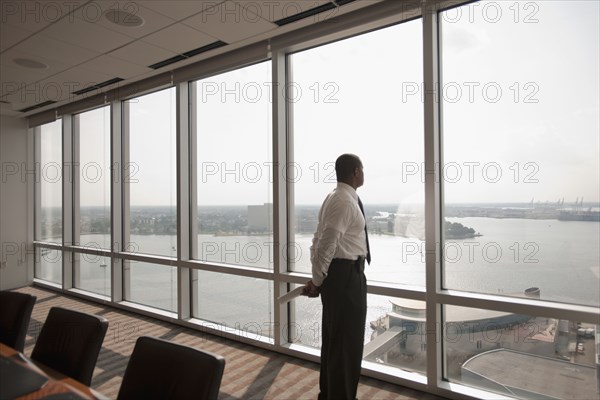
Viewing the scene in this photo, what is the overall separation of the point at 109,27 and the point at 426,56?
2528 mm

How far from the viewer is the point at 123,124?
17.7 ft

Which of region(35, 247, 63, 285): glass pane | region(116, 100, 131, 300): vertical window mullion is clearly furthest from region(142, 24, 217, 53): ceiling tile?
region(35, 247, 63, 285): glass pane


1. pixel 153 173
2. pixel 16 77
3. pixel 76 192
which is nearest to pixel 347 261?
pixel 153 173

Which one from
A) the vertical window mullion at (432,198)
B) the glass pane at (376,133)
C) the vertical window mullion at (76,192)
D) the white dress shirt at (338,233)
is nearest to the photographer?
the white dress shirt at (338,233)

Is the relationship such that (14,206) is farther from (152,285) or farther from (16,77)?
(152,285)

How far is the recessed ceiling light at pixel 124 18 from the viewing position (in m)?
3.06

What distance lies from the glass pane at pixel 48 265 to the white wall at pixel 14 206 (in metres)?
0.12

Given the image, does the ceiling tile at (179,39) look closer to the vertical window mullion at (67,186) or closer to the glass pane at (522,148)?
the glass pane at (522,148)

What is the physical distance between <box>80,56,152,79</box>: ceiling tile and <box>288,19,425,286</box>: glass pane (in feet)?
6.23

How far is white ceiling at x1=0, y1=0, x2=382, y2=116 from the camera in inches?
117

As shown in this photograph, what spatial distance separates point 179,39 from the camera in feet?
11.7

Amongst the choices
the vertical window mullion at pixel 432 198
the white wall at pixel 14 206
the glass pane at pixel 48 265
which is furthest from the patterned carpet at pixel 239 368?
the white wall at pixel 14 206

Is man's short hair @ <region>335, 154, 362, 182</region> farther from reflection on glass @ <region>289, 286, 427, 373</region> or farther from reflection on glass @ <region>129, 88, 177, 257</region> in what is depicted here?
reflection on glass @ <region>129, 88, 177, 257</region>

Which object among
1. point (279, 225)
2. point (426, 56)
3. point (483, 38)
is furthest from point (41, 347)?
point (483, 38)
